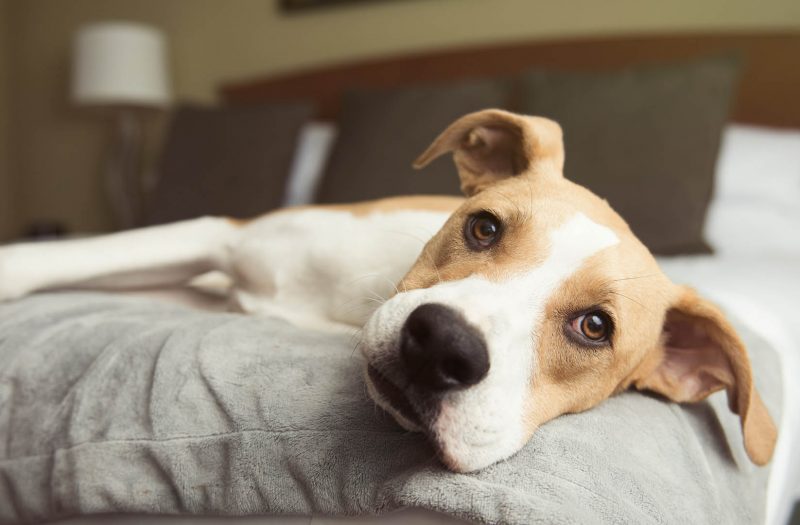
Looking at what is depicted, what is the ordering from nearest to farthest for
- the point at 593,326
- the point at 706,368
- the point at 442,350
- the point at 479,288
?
the point at 442,350, the point at 479,288, the point at 593,326, the point at 706,368

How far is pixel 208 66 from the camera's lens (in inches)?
208

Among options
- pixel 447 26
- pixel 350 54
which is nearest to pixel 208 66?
pixel 350 54

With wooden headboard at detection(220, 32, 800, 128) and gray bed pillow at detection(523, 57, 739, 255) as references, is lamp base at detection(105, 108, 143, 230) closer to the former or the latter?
wooden headboard at detection(220, 32, 800, 128)

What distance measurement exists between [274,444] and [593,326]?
534 mm

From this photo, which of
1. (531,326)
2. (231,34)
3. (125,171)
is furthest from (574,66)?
(125,171)

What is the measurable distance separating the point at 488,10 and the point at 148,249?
294cm

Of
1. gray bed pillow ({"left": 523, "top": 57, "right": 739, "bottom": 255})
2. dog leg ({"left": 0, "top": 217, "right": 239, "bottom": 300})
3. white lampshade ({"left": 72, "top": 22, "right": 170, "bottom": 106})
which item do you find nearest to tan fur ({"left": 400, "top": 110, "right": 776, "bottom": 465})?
dog leg ({"left": 0, "top": 217, "right": 239, "bottom": 300})

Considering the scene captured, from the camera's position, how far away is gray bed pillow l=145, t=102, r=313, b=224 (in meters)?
3.61

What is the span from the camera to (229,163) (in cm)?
380

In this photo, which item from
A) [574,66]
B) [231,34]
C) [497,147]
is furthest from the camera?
[231,34]

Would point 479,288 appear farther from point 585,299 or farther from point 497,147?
point 497,147

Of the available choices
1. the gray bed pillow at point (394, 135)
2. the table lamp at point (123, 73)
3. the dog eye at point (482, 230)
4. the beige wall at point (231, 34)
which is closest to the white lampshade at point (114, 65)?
the table lamp at point (123, 73)

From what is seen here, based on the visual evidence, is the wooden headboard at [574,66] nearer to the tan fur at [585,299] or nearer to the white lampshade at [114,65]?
the white lampshade at [114,65]

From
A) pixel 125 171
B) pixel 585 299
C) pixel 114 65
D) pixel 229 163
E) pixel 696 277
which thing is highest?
pixel 585 299
